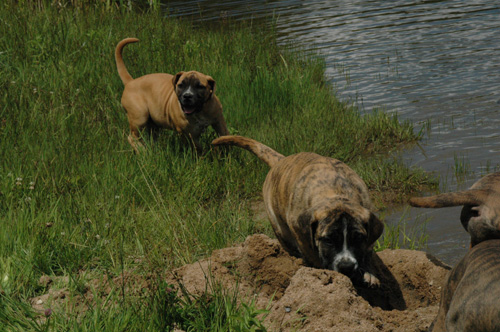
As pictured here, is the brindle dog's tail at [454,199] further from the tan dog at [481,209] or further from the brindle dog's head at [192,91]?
the brindle dog's head at [192,91]

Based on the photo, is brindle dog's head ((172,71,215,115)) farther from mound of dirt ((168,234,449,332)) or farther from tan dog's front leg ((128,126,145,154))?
mound of dirt ((168,234,449,332))

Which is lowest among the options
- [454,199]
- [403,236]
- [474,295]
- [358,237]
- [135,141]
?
[403,236]

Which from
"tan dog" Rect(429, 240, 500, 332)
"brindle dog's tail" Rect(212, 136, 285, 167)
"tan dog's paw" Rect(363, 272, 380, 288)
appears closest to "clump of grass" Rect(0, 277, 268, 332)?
"tan dog's paw" Rect(363, 272, 380, 288)

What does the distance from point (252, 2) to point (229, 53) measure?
10844 mm

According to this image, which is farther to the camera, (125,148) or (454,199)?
(125,148)

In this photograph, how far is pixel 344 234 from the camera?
13.4 ft

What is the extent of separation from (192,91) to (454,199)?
14.2 feet

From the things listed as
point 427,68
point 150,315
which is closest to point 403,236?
point 150,315

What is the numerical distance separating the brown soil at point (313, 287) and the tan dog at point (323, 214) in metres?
0.20

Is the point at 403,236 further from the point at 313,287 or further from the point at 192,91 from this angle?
the point at 192,91

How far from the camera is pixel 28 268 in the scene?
4258mm

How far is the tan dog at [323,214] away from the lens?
410 cm

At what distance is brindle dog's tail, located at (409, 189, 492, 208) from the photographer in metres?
3.49

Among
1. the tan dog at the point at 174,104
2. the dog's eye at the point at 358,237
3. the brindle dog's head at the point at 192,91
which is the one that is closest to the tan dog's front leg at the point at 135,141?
the tan dog at the point at 174,104
